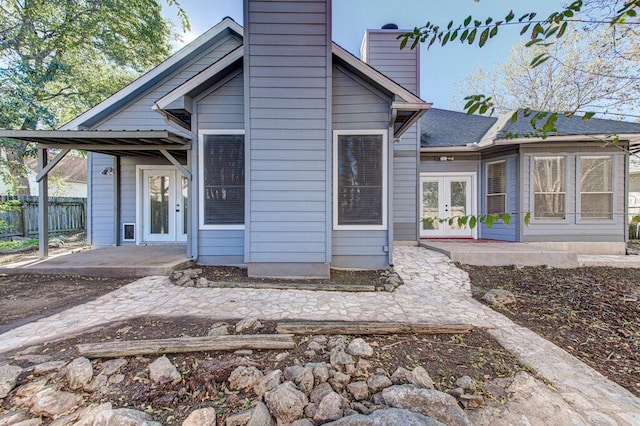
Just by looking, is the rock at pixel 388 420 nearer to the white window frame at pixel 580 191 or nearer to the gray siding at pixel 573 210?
the gray siding at pixel 573 210

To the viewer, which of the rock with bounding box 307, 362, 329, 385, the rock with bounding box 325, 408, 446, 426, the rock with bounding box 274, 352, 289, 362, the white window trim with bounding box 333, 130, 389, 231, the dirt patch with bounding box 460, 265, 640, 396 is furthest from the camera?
the white window trim with bounding box 333, 130, 389, 231

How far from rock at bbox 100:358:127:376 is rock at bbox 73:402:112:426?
0.33 m

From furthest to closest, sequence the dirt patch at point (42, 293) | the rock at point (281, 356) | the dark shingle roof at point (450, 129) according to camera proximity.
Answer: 1. the dark shingle roof at point (450, 129)
2. the dirt patch at point (42, 293)
3. the rock at point (281, 356)

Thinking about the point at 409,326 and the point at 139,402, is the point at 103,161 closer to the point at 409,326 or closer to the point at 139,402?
the point at 139,402

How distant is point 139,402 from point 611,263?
8696mm

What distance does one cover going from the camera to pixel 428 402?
77.6 inches

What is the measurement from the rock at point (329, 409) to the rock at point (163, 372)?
109 cm

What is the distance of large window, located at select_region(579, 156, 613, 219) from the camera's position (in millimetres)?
7551

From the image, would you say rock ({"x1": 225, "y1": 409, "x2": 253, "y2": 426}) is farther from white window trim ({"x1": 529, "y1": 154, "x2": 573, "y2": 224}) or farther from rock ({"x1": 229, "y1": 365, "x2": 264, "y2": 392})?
white window trim ({"x1": 529, "y1": 154, "x2": 573, "y2": 224})

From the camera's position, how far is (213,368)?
7.55 ft

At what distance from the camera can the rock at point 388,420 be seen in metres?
1.75

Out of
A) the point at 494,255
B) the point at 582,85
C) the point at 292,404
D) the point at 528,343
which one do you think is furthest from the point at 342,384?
the point at 582,85

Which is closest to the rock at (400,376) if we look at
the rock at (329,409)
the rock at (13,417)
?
the rock at (329,409)

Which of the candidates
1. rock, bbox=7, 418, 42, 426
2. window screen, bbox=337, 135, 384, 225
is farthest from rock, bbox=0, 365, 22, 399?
window screen, bbox=337, 135, 384, 225
